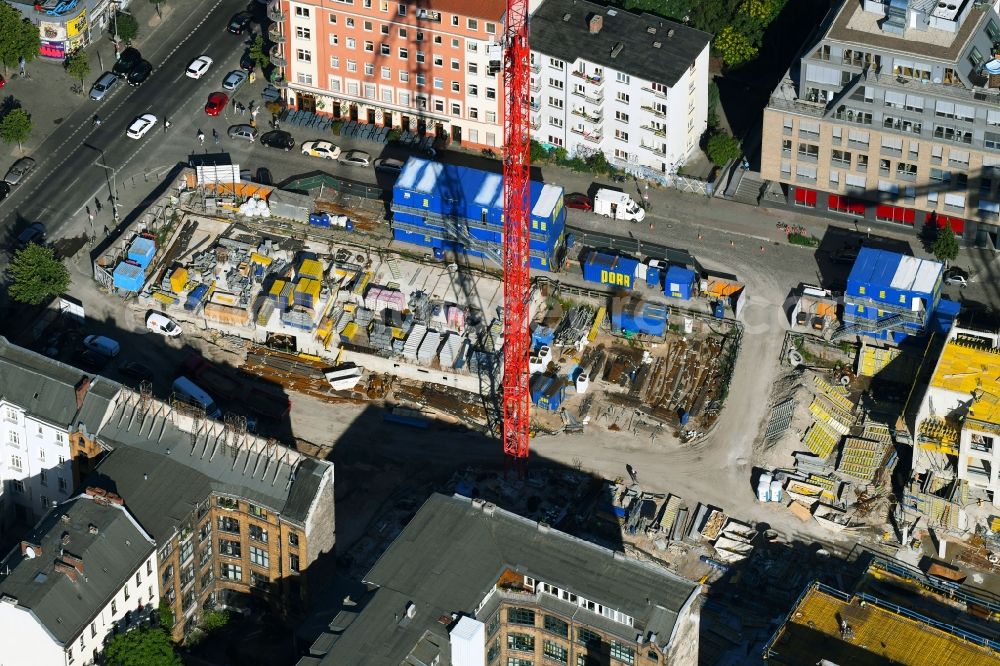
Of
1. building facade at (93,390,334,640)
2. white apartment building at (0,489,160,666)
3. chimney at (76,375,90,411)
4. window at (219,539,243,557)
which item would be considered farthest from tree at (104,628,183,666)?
chimney at (76,375,90,411)

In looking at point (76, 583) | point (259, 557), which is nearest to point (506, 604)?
point (259, 557)

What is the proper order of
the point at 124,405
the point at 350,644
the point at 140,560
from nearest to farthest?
the point at 350,644, the point at 140,560, the point at 124,405

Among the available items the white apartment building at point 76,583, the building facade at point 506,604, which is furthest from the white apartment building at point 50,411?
the building facade at point 506,604

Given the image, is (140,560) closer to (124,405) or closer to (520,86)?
(124,405)

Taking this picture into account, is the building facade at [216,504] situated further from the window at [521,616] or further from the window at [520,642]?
the window at [520,642]

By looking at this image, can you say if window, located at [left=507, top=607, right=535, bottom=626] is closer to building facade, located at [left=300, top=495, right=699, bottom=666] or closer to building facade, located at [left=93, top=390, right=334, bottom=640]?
building facade, located at [left=300, top=495, right=699, bottom=666]

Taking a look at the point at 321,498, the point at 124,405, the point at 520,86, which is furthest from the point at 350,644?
the point at 520,86

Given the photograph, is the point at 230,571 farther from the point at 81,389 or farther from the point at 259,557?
the point at 81,389
